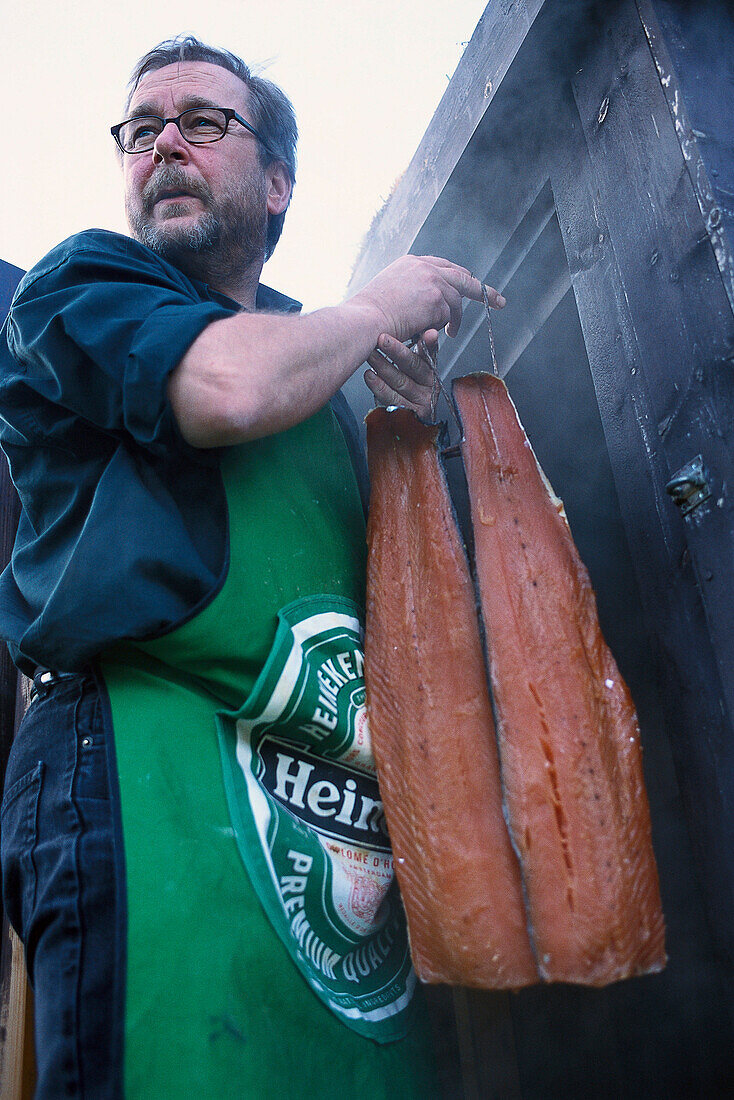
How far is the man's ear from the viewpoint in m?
2.28

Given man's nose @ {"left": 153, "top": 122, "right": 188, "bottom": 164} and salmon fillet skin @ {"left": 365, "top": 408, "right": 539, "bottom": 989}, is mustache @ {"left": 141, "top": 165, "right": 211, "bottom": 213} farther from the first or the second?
salmon fillet skin @ {"left": 365, "top": 408, "right": 539, "bottom": 989}

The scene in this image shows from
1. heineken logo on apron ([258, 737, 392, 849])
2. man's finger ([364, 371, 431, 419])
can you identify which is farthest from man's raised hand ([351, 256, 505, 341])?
heineken logo on apron ([258, 737, 392, 849])

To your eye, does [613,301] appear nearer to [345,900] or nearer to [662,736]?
[662,736]

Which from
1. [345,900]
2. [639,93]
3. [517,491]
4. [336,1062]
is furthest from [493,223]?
[336,1062]

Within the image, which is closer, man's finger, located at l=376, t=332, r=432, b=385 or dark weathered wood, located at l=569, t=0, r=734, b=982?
dark weathered wood, located at l=569, t=0, r=734, b=982

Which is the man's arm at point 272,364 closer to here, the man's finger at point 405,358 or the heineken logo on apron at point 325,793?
the man's finger at point 405,358

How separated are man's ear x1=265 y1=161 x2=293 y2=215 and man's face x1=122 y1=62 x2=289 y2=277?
0.25m

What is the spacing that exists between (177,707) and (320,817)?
13.7 inches

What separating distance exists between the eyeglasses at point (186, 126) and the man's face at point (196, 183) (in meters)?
0.02

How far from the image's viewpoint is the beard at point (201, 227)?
179 cm

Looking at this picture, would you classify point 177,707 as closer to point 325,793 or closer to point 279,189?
point 325,793

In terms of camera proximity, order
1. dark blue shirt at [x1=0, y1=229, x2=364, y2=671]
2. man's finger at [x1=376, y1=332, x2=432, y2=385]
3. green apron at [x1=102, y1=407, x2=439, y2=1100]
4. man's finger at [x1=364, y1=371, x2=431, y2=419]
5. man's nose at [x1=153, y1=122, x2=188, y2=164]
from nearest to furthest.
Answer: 1. green apron at [x1=102, y1=407, x2=439, y2=1100]
2. dark blue shirt at [x1=0, y1=229, x2=364, y2=671]
3. man's finger at [x1=376, y1=332, x2=432, y2=385]
4. man's finger at [x1=364, y1=371, x2=431, y2=419]
5. man's nose at [x1=153, y1=122, x2=188, y2=164]

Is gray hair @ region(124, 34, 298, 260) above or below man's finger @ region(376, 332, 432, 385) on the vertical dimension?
→ above

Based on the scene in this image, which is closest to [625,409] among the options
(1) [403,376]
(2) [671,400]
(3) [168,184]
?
(2) [671,400]
